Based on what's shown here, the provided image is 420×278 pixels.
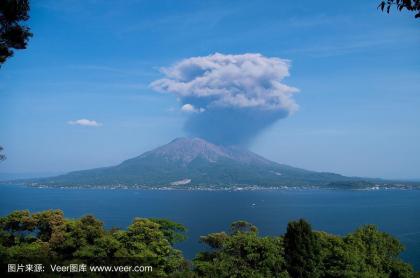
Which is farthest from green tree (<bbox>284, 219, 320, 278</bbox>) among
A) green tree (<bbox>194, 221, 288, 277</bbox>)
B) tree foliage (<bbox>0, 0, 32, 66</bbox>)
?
tree foliage (<bbox>0, 0, 32, 66</bbox>)

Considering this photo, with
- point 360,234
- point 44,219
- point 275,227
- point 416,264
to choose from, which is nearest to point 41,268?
point 44,219

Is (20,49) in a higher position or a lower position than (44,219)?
higher

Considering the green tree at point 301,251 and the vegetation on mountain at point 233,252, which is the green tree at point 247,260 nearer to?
the vegetation on mountain at point 233,252

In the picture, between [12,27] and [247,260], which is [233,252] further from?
[12,27]

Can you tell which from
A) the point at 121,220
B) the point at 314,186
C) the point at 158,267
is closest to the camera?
the point at 158,267

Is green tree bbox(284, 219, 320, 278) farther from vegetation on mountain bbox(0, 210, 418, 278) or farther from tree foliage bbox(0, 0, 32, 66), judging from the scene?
tree foliage bbox(0, 0, 32, 66)

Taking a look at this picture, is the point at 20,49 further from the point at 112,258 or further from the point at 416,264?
the point at 416,264

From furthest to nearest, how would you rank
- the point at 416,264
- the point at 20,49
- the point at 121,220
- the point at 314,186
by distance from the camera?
the point at 314,186, the point at 121,220, the point at 416,264, the point at 20,49
